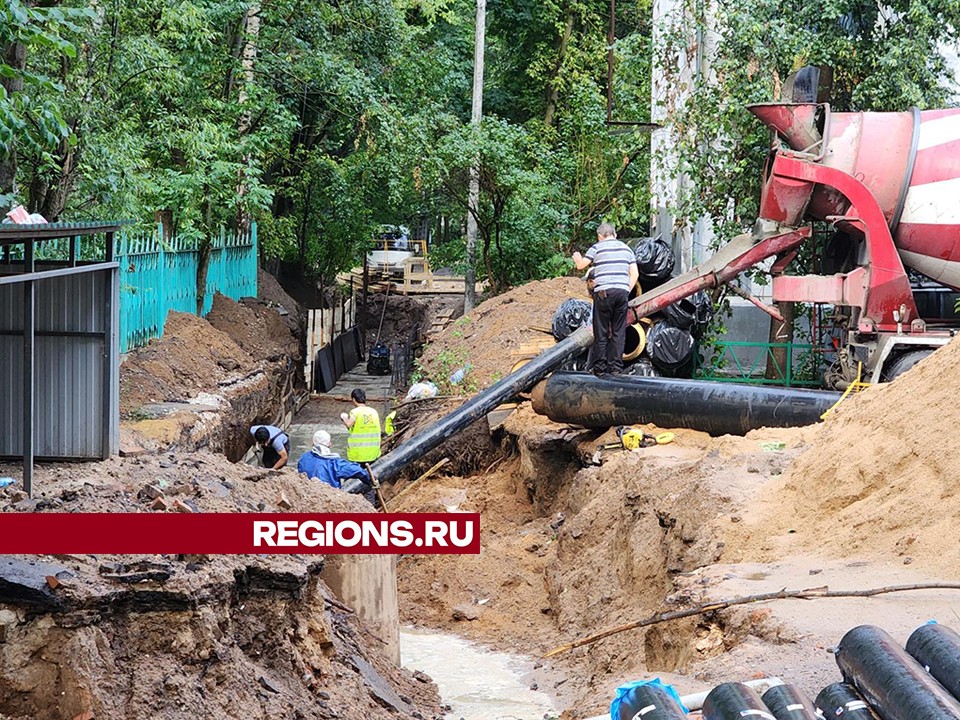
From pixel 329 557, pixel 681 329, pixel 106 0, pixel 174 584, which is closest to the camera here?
pixel 174 584

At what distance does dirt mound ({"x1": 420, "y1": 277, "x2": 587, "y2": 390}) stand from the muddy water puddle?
564cm

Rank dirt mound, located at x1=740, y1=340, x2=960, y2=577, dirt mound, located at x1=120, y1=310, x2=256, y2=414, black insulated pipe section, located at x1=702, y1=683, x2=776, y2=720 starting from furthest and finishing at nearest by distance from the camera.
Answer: dirt mound, located at x1=120, y1=310, x2=256, y2=414, dirt mound, located at x1=740, y1=340, x2=960, y2=577, black insulated pipe section, located at x1=702, y1=683, x2=776, y2=720

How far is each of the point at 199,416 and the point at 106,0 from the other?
5.42 metres

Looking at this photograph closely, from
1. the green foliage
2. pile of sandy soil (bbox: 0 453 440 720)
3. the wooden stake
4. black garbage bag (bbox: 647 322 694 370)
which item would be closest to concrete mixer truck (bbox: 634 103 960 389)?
black garbage bag (bbox: 647 322 694 370)

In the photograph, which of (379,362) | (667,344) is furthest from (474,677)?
(379,362)

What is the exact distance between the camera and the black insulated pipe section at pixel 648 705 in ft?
16.5

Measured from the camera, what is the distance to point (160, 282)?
68.9 feet

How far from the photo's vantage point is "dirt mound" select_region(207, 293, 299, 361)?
25.0 metres

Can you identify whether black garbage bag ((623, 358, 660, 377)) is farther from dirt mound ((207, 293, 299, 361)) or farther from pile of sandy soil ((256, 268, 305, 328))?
pile of sandy soil ((256, 268, 305, 328))

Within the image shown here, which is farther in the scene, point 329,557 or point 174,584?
point 329,557

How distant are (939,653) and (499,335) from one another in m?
15.7

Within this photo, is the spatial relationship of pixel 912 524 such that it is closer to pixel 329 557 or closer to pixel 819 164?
pixel 329 557

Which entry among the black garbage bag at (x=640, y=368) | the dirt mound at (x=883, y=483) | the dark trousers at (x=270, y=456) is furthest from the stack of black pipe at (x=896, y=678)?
the black garbage bag at (x=640, y=368)

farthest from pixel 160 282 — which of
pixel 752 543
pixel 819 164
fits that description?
pixel 752 543
